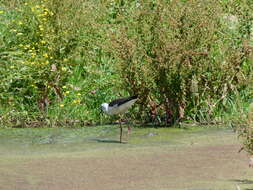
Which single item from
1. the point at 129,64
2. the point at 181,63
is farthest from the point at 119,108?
the point at 181,63

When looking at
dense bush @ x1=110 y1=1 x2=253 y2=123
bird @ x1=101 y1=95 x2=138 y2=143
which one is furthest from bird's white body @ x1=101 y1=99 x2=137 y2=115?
dense bush @ x1=110 y1=1 x2=253 y2=123

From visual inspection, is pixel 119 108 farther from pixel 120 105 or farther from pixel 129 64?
pixel 129 64

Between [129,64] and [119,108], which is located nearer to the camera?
[119,108]

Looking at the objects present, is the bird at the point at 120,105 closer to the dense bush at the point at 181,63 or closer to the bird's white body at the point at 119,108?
the bird's white body at the point at 119,108

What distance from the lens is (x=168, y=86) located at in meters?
10.6

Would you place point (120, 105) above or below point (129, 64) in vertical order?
below

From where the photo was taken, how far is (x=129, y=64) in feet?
34.8

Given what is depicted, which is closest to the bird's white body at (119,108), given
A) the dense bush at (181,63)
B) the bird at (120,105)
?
the bird at (120,105)

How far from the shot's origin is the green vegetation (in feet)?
34.8

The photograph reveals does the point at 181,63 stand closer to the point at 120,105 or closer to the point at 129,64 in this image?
the point at 129,64

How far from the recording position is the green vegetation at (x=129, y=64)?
10617 mm

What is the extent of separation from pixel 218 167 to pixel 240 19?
443cm

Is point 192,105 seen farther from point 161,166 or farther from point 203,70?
point 161,166

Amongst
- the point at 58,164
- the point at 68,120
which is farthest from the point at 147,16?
the point at 58,164
